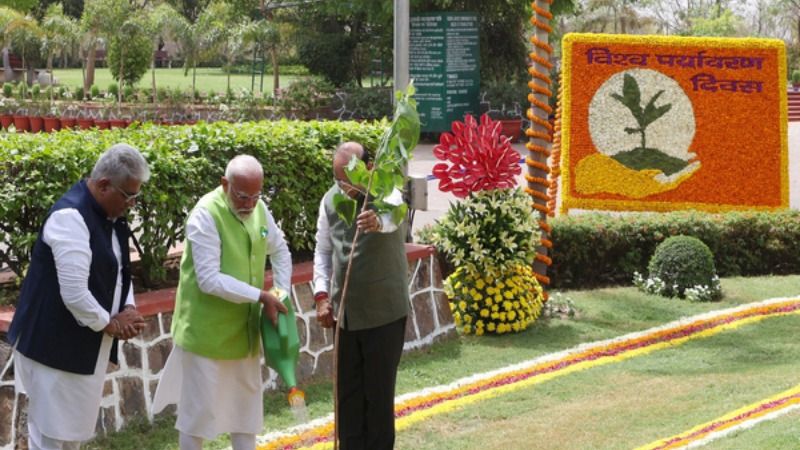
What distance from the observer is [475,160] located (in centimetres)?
1001

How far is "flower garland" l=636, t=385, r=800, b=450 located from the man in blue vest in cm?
313

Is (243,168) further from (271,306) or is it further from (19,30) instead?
(19,30)

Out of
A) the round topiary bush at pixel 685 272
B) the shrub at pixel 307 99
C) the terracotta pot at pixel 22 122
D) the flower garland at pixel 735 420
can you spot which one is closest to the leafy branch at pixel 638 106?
the round topiary bush at pixel 685 272

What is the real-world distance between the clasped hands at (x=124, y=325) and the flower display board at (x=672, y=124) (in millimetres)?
9496

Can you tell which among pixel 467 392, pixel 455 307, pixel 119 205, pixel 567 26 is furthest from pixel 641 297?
pixel 567 26

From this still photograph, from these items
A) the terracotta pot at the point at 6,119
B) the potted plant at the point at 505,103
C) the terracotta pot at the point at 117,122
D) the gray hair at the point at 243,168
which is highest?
the potted plant at the point at 505,103

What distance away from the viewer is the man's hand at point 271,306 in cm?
569

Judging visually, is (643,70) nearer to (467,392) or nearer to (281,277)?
(467,392)

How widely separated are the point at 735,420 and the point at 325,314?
8.59 ft

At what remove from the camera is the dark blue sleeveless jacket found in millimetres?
5348

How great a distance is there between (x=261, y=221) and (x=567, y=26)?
5394cm

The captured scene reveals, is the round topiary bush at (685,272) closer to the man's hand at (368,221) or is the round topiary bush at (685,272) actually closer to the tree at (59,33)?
the man's hand at (368,221)

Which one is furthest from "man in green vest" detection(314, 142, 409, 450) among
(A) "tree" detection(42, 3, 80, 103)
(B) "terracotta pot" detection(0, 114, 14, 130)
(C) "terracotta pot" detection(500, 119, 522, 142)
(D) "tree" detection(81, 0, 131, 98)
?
(A) "tree" detection(42, 3, 80, 103)

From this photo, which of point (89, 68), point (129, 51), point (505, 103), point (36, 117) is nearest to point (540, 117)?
point (505, 103)
